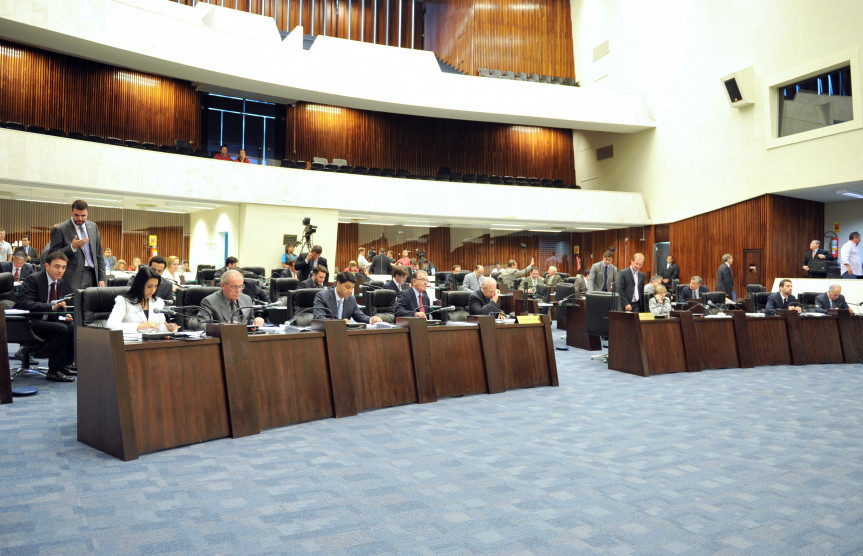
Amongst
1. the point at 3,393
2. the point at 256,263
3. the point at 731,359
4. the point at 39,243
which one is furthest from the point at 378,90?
the point at 3,393

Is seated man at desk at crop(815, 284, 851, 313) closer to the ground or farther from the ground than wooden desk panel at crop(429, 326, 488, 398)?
farther from the ground

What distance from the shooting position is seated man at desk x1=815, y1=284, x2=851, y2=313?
909 cm

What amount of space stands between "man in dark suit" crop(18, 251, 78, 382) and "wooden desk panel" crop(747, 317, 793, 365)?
7984 mm

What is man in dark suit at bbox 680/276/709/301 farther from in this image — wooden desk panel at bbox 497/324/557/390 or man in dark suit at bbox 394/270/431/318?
man in dark suit at bbox 394/270/431/318

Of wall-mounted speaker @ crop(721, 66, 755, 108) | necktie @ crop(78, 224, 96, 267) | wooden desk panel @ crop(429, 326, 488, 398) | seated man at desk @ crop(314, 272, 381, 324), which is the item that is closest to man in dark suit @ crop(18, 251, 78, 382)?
necktie @ crop(78, 224, 96, 267)

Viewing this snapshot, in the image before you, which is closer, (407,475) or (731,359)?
(407,475)

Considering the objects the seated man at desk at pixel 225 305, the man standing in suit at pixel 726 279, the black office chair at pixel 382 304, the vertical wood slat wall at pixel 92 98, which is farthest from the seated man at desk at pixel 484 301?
the vertical wood slat wall at pixel 92 98

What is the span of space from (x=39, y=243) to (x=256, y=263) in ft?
13.8

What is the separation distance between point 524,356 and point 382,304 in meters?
1.58

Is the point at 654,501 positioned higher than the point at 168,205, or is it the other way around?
the point at 168,205

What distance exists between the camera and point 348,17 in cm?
2173

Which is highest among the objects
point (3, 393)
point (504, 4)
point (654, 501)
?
point (504, 4)

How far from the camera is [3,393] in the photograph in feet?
16.0

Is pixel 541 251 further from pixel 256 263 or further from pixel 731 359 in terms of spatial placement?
pixel 731 359
